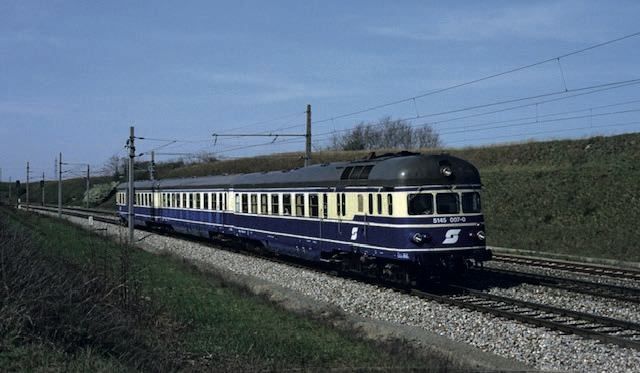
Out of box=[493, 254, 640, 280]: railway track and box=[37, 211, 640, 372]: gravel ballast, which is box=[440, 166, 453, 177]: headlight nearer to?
box=[37, 211, 640, 372]: gravel ballast

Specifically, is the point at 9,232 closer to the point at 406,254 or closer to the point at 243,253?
the point at 406,254

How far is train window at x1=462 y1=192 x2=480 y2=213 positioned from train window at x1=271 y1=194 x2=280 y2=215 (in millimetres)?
8774

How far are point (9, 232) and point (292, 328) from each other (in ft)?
21.1

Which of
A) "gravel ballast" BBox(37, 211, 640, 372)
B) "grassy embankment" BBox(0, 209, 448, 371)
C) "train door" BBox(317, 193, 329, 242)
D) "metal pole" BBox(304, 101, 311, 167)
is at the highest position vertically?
"metal pole" BBox(304, 101, 311, 167)

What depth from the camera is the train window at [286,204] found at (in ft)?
79.6

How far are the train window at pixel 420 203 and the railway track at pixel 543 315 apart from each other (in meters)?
1.96

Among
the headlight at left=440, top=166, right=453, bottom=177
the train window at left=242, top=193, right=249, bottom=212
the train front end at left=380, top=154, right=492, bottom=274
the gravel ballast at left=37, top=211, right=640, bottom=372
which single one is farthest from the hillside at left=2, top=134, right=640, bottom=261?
the gravel ballast at left=37, top=211, right=640, bottom=372

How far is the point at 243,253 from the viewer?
96.5 feet

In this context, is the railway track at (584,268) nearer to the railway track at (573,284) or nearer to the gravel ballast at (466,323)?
the railway track at (573,284)

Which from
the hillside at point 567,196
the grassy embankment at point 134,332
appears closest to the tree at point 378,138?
the hillside at point 567,196

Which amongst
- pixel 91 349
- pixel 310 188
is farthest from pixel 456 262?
pixel 91 349

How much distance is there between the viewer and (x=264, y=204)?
26766mm

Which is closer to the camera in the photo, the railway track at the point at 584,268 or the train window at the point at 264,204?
the railway track at the point at 584,268

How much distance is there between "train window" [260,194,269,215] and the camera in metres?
26.5
